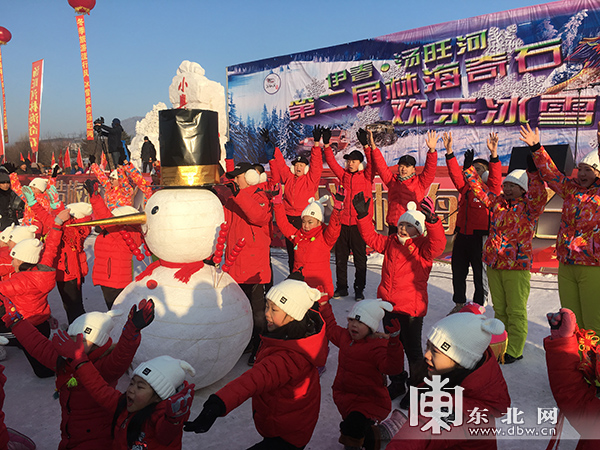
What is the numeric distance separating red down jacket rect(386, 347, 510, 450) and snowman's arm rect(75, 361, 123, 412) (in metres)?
1.36

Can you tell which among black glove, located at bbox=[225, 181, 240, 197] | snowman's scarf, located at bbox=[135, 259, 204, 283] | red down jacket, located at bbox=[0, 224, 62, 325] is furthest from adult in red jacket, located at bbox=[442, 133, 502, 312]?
red down jacket, located at bbox=[0, 224, 62, 325]

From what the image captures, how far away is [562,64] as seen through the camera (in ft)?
25.3

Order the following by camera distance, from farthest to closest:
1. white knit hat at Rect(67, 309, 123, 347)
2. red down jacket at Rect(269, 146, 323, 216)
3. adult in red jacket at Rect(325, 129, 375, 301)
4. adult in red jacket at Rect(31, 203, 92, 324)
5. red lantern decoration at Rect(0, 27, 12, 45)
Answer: red lantern decoration at Rect(0, 27, 12, 45) → red down jacket at Rect(269, 146, 323, 216) → adult in red jacket at Rect(325, 129, 375, 301) → adult in red jacket at Rect(31, 203, 92, 324) → white knit hat at Rect(67, 309, 123, 347)

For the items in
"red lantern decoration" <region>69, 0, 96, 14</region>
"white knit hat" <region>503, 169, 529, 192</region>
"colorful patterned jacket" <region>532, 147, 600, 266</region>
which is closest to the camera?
"colorful patterned jacket" <region>532, 147, 600, 266</region>

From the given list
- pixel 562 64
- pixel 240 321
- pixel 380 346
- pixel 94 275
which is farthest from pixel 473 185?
pixel 562 64

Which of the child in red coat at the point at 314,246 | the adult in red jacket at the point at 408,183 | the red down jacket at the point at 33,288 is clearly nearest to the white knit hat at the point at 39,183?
the red down jacket at the point at 33,288

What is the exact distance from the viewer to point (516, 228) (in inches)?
148

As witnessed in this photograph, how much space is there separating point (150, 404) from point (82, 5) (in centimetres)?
2123

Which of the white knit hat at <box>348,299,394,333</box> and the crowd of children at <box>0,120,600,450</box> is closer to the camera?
the crowd of children at <box>0,120,600,450</box>

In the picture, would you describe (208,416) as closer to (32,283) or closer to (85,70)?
(32,283)

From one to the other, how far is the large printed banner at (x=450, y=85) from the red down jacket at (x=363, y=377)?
23.3ft

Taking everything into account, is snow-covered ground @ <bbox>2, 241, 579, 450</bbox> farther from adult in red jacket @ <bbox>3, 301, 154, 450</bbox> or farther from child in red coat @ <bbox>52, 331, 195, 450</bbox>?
child in red coat @ <bbox>52, 331, 195, 450</bbox>

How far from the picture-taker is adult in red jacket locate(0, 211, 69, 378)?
3.76 m

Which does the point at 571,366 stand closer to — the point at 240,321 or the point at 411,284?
the point at 411,284
